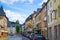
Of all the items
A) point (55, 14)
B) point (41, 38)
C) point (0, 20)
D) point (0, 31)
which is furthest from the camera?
point (0, 20)

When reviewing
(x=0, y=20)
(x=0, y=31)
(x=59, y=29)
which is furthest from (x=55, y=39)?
(x=0, y=20)

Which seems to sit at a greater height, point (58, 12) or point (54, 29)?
point (58, 12)

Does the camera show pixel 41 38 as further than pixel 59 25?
No

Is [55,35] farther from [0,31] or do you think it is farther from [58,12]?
[0,31]

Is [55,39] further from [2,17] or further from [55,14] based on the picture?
[2,17]

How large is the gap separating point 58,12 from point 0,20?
70458mm

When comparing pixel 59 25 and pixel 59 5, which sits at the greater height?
pixel 59 5

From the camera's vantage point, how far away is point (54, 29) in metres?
41.1

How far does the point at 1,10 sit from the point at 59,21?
83.4 m

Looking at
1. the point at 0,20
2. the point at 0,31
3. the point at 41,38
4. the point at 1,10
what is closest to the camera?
the point at 41,38

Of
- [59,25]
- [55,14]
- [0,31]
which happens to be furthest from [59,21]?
[0,31]

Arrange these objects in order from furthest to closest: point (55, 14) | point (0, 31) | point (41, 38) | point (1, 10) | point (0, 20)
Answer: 1. point (1, 10)
2. point (0, 20)
3. point (0, 31)
4. point (55, 14)
5. point (41, 38)

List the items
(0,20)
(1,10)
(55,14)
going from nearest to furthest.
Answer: (55,14)
(0,20)
(1,10)

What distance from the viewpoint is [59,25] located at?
117 ft
